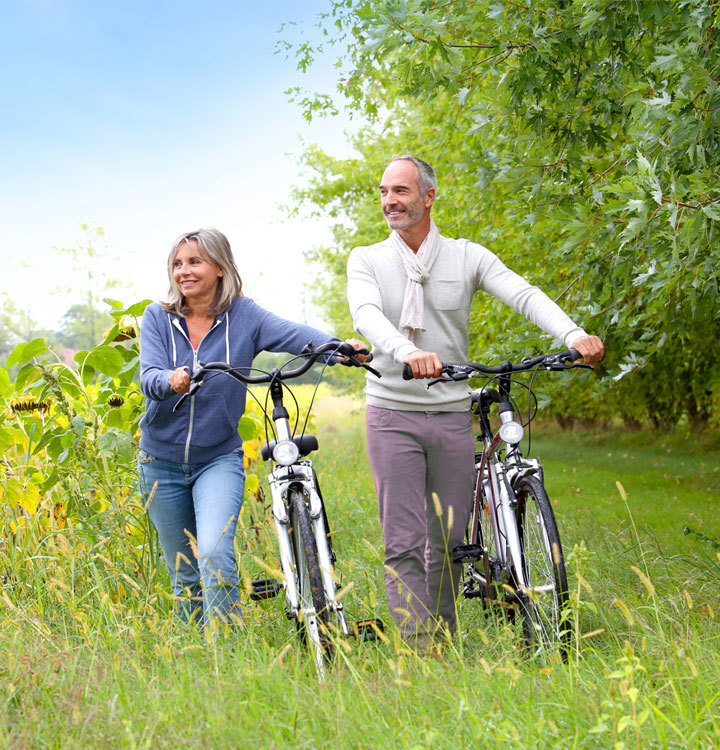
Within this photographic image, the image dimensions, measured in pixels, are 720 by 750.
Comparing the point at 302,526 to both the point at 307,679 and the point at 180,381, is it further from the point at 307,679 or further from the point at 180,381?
the point at 180,381

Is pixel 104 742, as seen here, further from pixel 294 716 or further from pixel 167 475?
pixel 167 475

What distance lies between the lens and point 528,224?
17.9ft

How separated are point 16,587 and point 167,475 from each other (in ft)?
4.21

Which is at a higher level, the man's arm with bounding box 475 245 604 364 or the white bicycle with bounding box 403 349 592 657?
the man's arm with bounding box 475 245 604 364

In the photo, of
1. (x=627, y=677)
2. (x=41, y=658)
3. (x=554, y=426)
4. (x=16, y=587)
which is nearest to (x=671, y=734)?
(x=627, y=677)

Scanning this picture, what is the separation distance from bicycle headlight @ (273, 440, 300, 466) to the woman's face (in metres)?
0.96

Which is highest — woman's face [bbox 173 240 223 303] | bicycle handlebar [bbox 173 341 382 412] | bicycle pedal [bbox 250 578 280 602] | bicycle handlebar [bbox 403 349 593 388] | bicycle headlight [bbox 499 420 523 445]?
woman's face [bbox 173 240 223 303]

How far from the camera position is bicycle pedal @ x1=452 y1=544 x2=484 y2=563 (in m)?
4.05

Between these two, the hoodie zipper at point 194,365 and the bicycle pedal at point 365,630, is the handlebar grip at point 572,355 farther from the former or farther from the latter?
the hoodie zipper at point 194,365

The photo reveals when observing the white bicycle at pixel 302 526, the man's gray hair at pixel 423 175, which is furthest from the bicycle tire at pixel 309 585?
the man's gray hair at pixel 423 175

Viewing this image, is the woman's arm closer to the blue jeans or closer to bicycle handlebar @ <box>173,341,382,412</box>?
bicycle handlebar @ <box>173,341,382,412</box>

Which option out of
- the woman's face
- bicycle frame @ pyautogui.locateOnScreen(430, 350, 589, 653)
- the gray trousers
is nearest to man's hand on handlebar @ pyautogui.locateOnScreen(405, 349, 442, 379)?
bicycle frame @ pyautogui.locateOnScreen(430, 350, 589, 653)

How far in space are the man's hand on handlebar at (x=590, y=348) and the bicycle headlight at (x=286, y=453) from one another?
3.97 feet

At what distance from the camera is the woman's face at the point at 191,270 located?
13.1 feet
